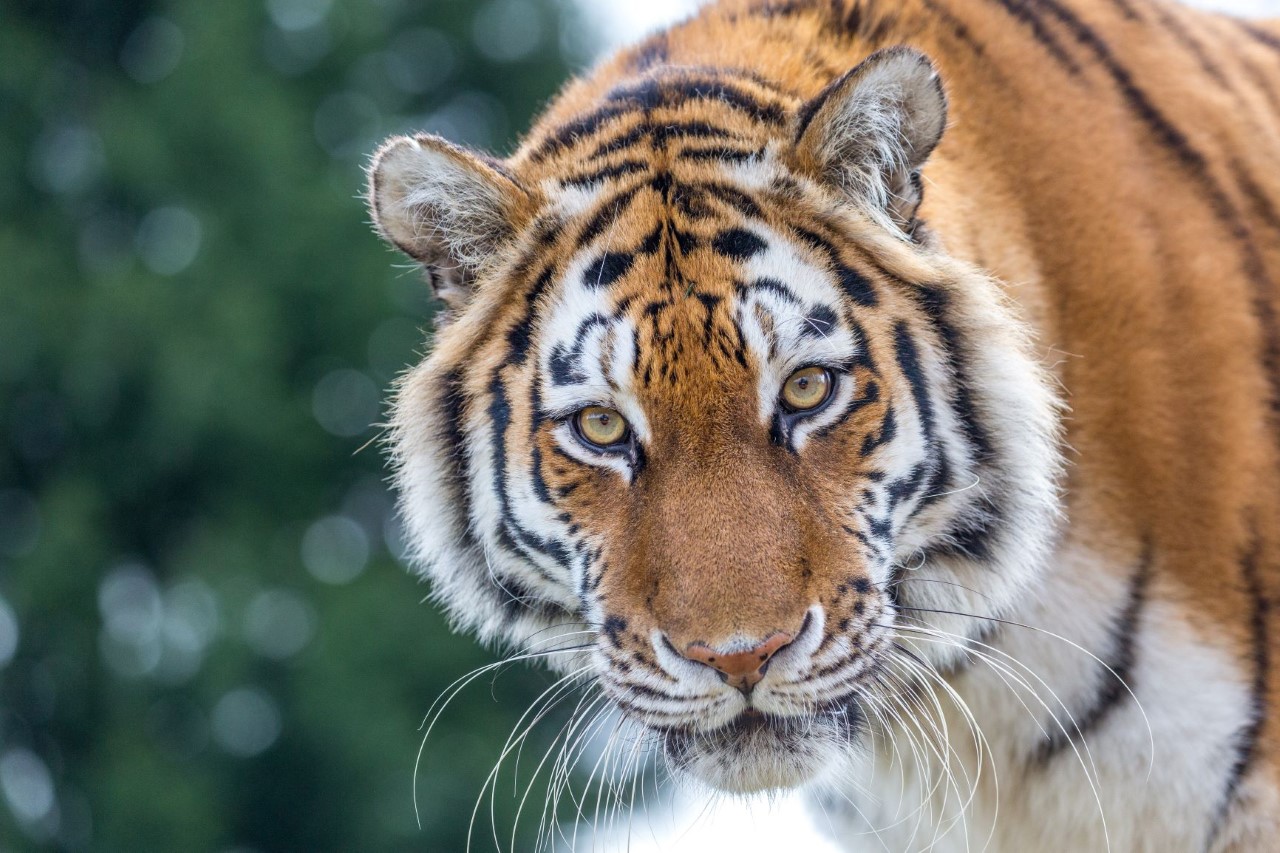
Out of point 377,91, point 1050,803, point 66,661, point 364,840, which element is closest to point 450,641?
point 364,840

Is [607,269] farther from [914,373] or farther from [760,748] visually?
[760,748]

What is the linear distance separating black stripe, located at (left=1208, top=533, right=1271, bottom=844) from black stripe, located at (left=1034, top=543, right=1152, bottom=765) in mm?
170

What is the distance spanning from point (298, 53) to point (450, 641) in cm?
529

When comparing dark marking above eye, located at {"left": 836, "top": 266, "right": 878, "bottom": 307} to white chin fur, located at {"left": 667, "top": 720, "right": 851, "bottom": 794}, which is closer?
white chin fur, located at {"left": 667, "top": 720, "right": 851, "bottom": 794}

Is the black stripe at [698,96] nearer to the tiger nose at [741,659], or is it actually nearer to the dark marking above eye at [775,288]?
the dark marking above eye at [775,288]

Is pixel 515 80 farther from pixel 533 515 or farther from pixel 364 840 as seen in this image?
pixel 533 515

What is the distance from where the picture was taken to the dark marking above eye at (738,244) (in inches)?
100

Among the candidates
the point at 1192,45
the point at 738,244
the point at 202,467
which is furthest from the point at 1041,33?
the point at 202,467

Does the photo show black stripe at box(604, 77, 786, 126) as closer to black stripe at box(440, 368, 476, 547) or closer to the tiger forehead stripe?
the tiger forehead stripe

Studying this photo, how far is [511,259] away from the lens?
276cm

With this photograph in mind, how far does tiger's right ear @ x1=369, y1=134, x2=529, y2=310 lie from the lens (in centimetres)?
264

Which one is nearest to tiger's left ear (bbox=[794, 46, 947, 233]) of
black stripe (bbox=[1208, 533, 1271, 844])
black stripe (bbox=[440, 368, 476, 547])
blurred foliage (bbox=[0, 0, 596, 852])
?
black stripe (bbox=[440, 368, 476, 547])

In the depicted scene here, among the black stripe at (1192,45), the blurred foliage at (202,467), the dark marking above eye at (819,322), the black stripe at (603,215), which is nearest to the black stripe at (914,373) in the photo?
the dark marking above eye at (819,322)

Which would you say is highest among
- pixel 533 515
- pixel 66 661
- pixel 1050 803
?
pixel 533 515
